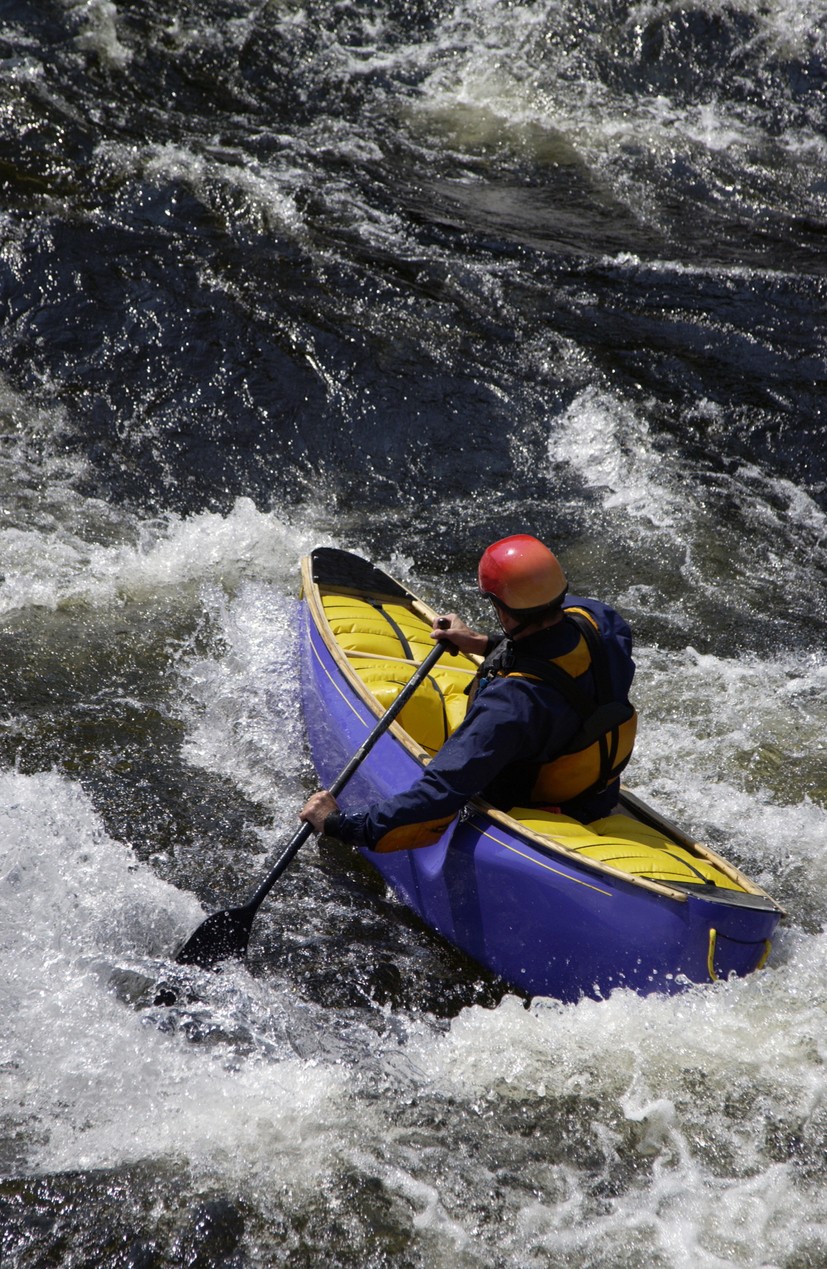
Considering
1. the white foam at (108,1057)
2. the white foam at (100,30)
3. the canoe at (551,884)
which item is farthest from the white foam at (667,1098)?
the white foam at (100,30)

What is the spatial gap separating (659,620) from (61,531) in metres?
3.20

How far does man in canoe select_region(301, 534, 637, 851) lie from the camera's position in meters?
3.55

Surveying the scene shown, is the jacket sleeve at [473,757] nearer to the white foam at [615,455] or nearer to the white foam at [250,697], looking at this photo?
the white foam at [250,697]

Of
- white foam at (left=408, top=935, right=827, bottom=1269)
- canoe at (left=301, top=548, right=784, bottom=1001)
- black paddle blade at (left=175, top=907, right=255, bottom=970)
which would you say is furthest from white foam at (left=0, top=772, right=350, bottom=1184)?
canoe at (left=301, top=548, right=784, bottom=1001)

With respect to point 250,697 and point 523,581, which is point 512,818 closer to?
point 523,581

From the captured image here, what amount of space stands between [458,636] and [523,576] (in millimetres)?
678

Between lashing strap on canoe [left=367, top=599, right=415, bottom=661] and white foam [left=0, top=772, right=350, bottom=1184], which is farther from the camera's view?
lashing strap on canoe [left=367, top=599, right=415, bottom=661]

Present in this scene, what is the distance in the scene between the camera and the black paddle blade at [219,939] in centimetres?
372

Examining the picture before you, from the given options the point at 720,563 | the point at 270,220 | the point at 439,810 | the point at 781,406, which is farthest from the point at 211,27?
the point at 439,810

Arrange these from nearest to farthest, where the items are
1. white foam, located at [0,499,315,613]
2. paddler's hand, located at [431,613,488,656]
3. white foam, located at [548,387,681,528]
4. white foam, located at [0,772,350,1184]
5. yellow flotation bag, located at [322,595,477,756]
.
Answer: white foam, located at [0,772,350,1184], paddler's hand, located at [431,613,488,656], yellow flotation bag, located at [322,595,477,756], white foam, located at [0,499,315,613], white foam, located at [548,387,681,528]

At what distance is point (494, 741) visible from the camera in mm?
3535

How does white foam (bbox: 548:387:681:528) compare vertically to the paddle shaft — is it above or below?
above


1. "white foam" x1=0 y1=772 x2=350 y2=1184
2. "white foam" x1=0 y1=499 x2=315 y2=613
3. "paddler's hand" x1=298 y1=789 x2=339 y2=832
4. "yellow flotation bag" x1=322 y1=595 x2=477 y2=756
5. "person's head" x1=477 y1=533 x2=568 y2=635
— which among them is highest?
"person's head" x1=477 y1=533 x2=568 y2=635

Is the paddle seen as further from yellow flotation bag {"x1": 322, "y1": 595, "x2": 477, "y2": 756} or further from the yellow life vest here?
the yellow life vest
